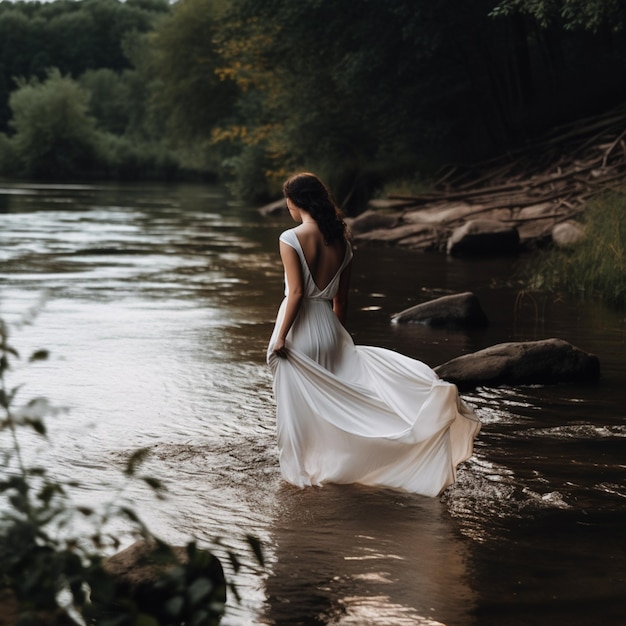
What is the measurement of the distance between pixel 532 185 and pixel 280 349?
19631 millimetres

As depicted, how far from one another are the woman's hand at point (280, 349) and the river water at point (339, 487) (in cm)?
76

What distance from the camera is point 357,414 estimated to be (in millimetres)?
6836

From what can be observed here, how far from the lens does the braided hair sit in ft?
22.7

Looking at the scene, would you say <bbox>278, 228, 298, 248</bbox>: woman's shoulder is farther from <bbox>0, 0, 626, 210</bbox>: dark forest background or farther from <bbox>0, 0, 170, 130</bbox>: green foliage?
<bbox>0, 0, 170, 130</bbox>: green foliage

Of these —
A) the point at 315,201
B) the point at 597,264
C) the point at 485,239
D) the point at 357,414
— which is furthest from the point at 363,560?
the point at 485,239

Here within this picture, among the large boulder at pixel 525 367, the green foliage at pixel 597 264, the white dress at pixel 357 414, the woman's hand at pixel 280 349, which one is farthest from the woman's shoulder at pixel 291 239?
the green foliage at pixel 597 264

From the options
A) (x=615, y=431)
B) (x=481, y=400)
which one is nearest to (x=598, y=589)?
(x=615, y=431)

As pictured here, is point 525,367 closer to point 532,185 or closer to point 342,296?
point 342,296

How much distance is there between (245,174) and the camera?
45.6 metres

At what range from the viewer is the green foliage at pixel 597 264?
15258mm

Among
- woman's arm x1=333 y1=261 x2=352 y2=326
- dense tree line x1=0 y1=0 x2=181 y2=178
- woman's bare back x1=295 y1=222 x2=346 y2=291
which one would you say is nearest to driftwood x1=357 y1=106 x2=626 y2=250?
woman's arm x1=333 y1=261 x2=352 y2=326

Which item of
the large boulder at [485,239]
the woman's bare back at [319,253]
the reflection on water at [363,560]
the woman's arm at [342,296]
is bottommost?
the reflection on water at [363,560]

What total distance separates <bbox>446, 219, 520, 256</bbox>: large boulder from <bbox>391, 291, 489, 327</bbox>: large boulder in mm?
9135

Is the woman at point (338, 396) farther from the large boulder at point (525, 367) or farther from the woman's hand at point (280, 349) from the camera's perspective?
the large boulder at point (525, 367)
